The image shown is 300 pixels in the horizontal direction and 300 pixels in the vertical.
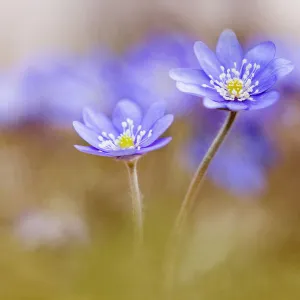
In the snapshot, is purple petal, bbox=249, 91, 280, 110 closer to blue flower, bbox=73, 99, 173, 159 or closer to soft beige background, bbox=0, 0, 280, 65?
blue flower, bbox=73, 99, 173, 159

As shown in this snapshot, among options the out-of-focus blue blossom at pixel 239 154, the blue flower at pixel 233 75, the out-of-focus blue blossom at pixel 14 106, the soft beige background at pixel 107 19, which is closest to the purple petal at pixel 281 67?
the blue flower at pixel 233 75

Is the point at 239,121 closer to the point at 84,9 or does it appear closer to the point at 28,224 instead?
the point at 28,224

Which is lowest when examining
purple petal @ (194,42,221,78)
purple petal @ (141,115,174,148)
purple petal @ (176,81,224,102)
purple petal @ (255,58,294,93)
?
purple petal @ (141,115,174,148)

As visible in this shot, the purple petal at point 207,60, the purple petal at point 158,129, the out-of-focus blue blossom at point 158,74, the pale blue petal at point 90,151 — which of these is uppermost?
the out-of-focus blue blossom at point 158,74

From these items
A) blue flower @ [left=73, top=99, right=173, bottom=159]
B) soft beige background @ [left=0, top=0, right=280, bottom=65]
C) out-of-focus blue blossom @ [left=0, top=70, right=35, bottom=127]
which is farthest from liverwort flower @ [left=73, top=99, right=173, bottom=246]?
soft beige background @ [left=0, top=0, right=280, bottom=65]

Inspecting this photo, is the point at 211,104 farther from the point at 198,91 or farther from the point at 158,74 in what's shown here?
the point at 158,74

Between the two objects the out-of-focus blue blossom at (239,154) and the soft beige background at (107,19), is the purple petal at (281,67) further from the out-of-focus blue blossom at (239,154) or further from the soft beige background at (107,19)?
the soft beige background at (107,19)
